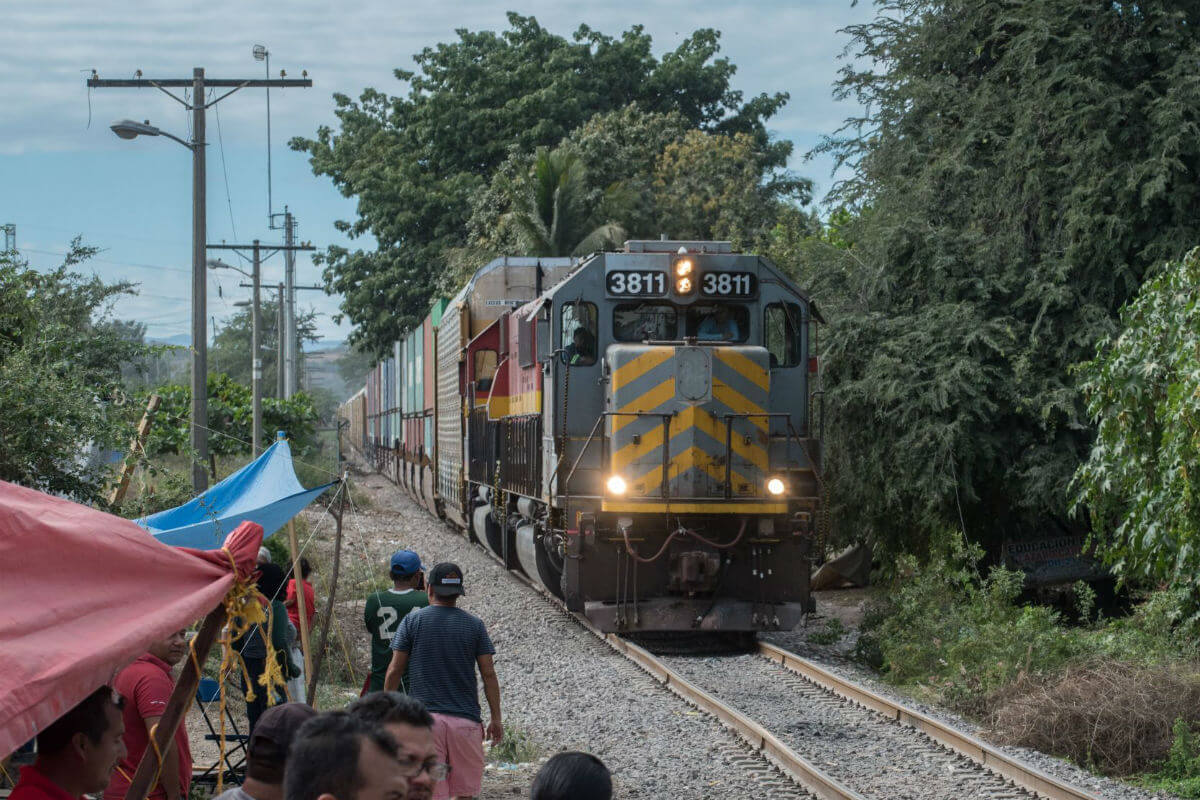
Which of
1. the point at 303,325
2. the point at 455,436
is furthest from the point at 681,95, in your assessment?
the point at 303,325

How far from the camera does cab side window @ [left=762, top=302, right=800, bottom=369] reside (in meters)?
12.4

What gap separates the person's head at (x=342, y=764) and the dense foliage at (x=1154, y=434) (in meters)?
8.25

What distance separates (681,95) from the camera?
139 ft

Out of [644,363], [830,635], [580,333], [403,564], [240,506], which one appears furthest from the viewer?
[830,635]

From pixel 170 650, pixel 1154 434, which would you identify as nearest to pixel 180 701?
pixel 170 650

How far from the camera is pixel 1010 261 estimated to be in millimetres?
15500

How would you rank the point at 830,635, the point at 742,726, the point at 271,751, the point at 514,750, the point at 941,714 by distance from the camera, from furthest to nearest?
the point at 830,635, the point at 941,714, the point at 742,726, the point at 514,750, the point at 271,751

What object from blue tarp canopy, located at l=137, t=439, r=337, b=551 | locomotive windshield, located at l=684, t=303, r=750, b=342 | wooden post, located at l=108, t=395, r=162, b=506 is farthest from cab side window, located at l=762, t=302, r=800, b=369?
wooden post, located at l=108, t=395, r=162, b=506

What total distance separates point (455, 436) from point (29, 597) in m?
17.0

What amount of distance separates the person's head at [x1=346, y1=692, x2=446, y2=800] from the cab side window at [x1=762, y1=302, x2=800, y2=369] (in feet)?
29.8

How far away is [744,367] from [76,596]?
853cm

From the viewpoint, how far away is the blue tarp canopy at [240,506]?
7.64 meters

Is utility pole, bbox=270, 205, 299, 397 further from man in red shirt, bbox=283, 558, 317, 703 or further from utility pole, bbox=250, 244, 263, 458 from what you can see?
man in red shirt, bbox=283, 558, 317, 703

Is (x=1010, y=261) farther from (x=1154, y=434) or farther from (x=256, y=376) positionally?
(x=256, y=376)
